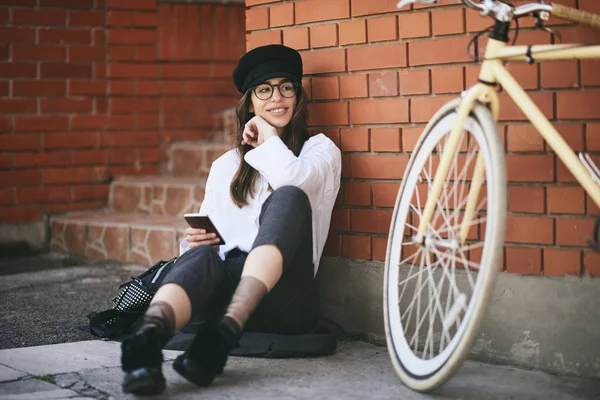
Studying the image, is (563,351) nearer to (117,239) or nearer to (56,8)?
(117,239)

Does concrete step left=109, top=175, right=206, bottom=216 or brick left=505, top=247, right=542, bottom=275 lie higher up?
concrete step left=109, top=175, right=206, bottom=216

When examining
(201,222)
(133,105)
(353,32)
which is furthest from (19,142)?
(353,32)

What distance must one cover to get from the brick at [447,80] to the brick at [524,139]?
10.9 inches

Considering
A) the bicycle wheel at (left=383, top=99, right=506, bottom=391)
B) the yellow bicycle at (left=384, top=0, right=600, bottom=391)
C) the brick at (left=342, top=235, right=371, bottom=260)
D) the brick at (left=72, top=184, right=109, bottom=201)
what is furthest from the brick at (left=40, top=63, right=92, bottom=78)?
the yellow bicycle at (left=384, top=0, right=600, bottom=391)

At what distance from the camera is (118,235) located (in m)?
6.03

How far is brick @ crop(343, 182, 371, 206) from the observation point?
3857 mm

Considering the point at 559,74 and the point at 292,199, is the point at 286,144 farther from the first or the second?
the point at 559,74

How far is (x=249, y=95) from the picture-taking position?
397 cm

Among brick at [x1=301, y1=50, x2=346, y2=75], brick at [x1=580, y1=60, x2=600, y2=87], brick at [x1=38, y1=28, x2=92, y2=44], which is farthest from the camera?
brick at [x1=38, y1=28, x2=92, y2=44]

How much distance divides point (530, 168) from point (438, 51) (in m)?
0.60

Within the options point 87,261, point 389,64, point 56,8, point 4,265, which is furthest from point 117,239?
point 389,64

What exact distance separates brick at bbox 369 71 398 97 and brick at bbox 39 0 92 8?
11.6ft

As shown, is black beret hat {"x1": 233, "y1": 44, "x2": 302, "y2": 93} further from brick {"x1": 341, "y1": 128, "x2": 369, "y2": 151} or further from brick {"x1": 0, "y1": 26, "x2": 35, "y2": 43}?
brick {"x1": 0, "y1": 26, "x2": 35, "y2": 43}

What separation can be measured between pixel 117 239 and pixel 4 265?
81 cm
